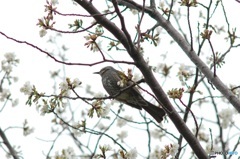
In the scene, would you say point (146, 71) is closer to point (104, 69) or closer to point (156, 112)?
point (156, 112)

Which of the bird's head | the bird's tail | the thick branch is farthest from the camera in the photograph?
the bird's head

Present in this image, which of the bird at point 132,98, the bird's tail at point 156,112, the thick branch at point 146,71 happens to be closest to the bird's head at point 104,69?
the bird at point 132,98

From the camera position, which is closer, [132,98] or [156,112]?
[156,112]

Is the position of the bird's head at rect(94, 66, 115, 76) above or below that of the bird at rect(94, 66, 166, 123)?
above

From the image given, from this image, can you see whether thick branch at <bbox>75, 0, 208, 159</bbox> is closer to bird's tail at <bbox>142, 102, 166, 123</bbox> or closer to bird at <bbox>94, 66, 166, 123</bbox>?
bird at <bbox>94, 66, 166, 123</bbox>

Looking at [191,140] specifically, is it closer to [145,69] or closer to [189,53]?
[145,69]

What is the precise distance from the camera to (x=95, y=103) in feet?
11.8

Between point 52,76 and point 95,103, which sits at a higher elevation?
point 52,76

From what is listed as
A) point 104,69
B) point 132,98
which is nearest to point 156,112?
point 132,98

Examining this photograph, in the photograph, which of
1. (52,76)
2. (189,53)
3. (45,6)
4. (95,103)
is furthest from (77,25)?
(52,76)

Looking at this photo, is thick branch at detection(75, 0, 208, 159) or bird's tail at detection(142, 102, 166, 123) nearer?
thick branch at detection(75, 0, 208, 159)

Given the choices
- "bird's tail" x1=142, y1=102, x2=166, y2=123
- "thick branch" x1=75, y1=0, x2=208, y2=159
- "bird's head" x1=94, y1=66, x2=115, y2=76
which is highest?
"bird's head" x1=94, y1=66, x2=115, y2=76

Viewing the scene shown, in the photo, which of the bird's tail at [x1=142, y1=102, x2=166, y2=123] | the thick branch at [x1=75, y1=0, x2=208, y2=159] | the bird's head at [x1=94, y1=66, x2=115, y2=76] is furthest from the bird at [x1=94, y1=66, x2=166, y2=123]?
the thick branch at [x1=75, y1=0, x2=208, y2=159]

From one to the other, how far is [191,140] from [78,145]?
3.56 meters
